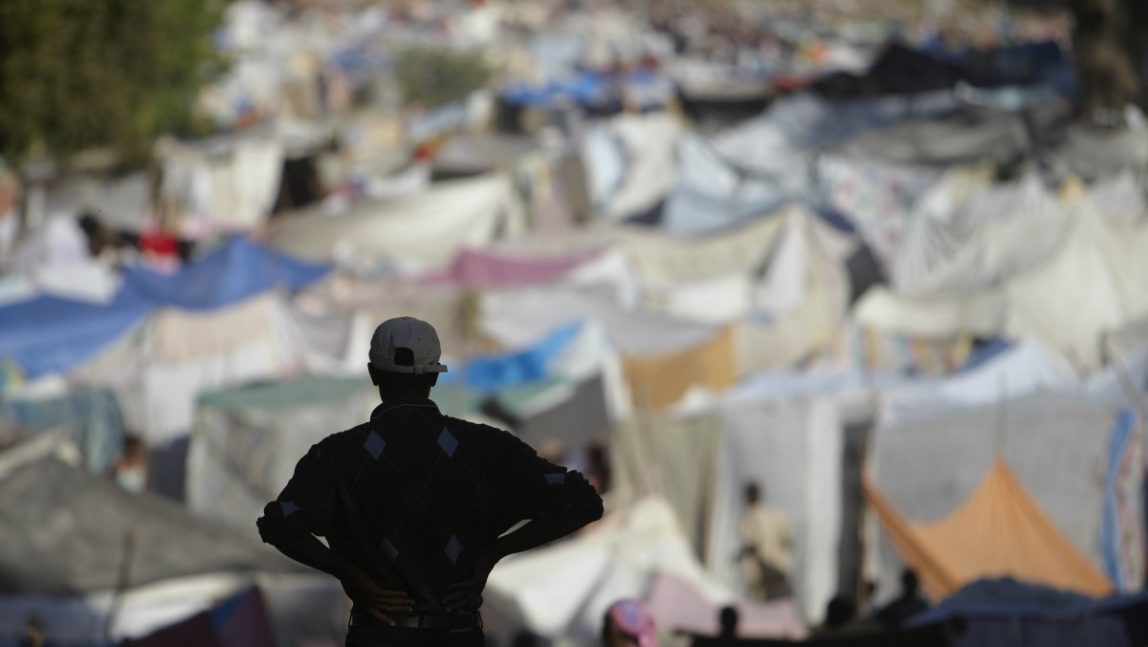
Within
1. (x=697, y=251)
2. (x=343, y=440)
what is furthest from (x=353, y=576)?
(x=697, y=251)

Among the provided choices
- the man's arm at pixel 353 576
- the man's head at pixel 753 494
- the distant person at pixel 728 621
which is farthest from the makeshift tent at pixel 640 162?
the man's arm at pixel 353 576

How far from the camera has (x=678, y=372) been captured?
13.1 m

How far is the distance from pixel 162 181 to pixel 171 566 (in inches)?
679

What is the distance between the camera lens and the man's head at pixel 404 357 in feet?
10.6

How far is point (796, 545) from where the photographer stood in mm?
11125

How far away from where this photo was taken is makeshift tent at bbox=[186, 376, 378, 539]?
10742mm

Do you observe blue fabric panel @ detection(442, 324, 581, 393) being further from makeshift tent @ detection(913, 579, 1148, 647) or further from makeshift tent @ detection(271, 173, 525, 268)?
makeshift tent @ detection(271, 173, 525, 268)

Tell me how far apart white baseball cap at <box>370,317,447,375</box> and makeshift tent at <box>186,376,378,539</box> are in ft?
24.3

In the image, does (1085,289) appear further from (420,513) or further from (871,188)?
(420,513)

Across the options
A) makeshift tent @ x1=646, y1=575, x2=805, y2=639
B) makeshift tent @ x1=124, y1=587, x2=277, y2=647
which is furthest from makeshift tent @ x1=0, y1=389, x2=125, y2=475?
makeshift tent @ x1=124, y1=587, x2=277, y2=647

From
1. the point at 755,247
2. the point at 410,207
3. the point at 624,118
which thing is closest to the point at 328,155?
the point at 624,118

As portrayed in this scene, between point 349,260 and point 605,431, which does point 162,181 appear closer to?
point 349,260

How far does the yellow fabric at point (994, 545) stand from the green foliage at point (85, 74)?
15567 millimetres

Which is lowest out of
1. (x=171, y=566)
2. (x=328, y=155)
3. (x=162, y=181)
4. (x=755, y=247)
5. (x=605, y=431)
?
(x=171, y=566)
